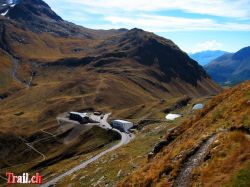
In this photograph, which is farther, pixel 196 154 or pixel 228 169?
pixel 196 154

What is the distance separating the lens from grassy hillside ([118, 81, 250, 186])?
2728 centimetres

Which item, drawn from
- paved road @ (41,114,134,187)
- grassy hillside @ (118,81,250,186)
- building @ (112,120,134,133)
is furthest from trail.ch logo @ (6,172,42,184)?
grassy hillside @ (118,81,250,186)

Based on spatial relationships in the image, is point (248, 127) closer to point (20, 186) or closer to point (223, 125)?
point (223, 125)

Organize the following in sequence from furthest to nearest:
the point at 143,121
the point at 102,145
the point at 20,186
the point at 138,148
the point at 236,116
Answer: the point at 143,121, the point at 102,145, the point at 20,186, the point at 138,148, the point at 236,116

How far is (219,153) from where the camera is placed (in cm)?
2995

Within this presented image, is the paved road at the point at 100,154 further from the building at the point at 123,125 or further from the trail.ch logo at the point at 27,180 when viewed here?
the trail.ch logo at the point at 27,180

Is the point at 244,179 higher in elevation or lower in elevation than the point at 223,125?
lower

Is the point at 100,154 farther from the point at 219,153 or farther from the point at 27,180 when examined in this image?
the point at 219,153

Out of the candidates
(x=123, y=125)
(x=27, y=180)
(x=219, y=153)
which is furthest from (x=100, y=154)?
(x=219, y=153)

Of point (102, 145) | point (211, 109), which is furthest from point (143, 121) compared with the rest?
point (211, 109)

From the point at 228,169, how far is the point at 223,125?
28.7 feet

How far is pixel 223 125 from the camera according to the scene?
117 feet

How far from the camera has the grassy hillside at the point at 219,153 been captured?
2728 centimetres

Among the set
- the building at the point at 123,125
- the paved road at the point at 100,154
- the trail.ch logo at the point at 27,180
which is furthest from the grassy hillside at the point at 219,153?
the building at the point at 123,125
